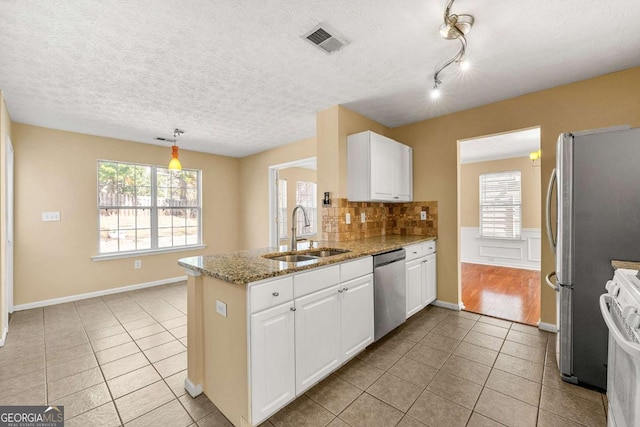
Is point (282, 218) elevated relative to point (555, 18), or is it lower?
lower

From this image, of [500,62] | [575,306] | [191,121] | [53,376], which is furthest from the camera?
[191,121]

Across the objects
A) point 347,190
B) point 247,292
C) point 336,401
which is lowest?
point 336,401

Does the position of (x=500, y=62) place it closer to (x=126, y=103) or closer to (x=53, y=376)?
(x=126, y=103)

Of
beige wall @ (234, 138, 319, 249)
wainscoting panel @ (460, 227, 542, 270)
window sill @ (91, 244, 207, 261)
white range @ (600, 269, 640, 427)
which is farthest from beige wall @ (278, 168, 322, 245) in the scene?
white range @ (600, 269, 640, 427)

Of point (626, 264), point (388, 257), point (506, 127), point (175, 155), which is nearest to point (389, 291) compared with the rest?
point (388, 257)

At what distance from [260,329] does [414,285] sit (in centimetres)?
211

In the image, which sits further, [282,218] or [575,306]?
[282,218]

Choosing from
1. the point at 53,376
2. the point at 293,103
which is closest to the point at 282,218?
the point at 293,103

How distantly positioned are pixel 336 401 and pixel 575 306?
178 cm

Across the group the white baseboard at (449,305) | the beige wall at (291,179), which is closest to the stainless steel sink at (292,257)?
the white baseboard at (449,305)

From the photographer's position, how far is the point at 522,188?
5.70m

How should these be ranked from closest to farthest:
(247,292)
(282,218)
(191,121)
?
(247,292)
(191,121)
(282,218)

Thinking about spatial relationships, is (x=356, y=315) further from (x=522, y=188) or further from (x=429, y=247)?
(x=522, y=188)

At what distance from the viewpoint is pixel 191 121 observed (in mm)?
3627
